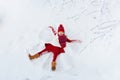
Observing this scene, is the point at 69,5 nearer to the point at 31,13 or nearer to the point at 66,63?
the point at 31,13

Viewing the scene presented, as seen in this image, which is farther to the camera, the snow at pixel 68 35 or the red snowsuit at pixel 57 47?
the red snowsuit at pixel 57 47

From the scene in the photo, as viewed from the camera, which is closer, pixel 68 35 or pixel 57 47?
pixel 57 47

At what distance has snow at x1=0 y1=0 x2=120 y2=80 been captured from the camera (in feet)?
11.7

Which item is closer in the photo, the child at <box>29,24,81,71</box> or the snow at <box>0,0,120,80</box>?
the snow at <box>0,0,120,80</box>

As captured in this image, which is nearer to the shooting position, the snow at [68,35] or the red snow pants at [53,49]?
the snow at [68,35]

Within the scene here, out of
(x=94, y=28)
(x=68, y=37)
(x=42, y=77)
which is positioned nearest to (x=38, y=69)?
(x=42, y=77)

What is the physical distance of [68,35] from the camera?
3820mm

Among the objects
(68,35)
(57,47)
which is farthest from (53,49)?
(68,35)

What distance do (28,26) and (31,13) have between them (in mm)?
173

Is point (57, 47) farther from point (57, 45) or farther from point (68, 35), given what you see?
point (68, 35)

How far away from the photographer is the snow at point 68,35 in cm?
357

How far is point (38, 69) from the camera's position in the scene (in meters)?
3.64

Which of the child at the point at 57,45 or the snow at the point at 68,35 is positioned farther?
the child at the point at 57,45

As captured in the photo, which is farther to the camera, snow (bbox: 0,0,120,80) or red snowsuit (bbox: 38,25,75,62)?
red snowsuit (bbox: 38,25,75,62)
